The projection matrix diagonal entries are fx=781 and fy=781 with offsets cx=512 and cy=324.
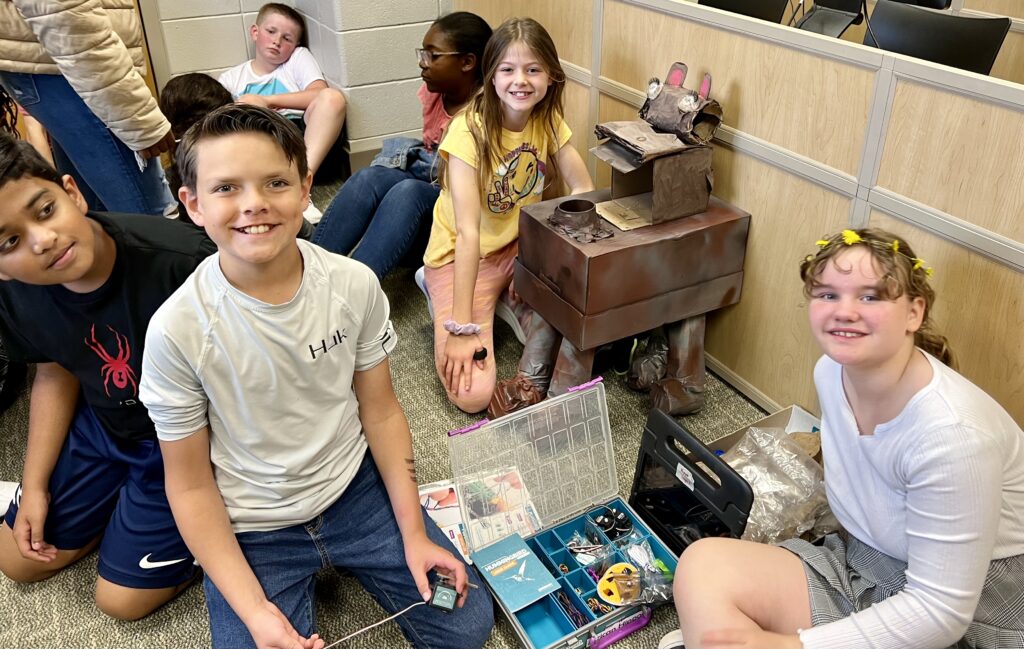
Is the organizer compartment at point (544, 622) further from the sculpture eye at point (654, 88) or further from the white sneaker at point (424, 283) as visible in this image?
the sculpture eye at point (654, 88)

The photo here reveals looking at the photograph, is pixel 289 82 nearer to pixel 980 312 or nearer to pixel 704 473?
pixel 704 473

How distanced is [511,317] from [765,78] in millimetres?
858

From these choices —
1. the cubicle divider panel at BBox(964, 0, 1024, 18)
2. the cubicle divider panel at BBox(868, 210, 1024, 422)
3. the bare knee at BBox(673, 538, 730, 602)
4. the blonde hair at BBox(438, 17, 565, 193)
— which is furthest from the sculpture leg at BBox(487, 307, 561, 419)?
the cubicle divider panel at BBox(964, 0, 1024, 18)

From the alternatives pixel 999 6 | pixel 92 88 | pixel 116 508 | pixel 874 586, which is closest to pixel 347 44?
pixel 92 88

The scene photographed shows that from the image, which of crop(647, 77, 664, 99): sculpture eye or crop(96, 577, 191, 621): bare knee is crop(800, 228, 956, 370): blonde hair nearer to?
crop(647, 77, 664, 99): sculpture eye

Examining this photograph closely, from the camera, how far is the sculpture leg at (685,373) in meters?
1.84

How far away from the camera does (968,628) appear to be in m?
1.08

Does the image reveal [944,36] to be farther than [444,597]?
Yes

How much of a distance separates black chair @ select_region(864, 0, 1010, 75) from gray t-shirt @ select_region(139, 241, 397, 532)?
4.10 ft

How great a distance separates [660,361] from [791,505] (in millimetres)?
537

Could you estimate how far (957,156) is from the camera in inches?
51.9

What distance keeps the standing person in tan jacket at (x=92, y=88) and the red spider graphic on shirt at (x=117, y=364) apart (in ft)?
2.23

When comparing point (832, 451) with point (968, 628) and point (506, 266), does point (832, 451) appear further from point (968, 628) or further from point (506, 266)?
point (506, 266)

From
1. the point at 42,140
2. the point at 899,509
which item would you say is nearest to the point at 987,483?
the point at 899,509
